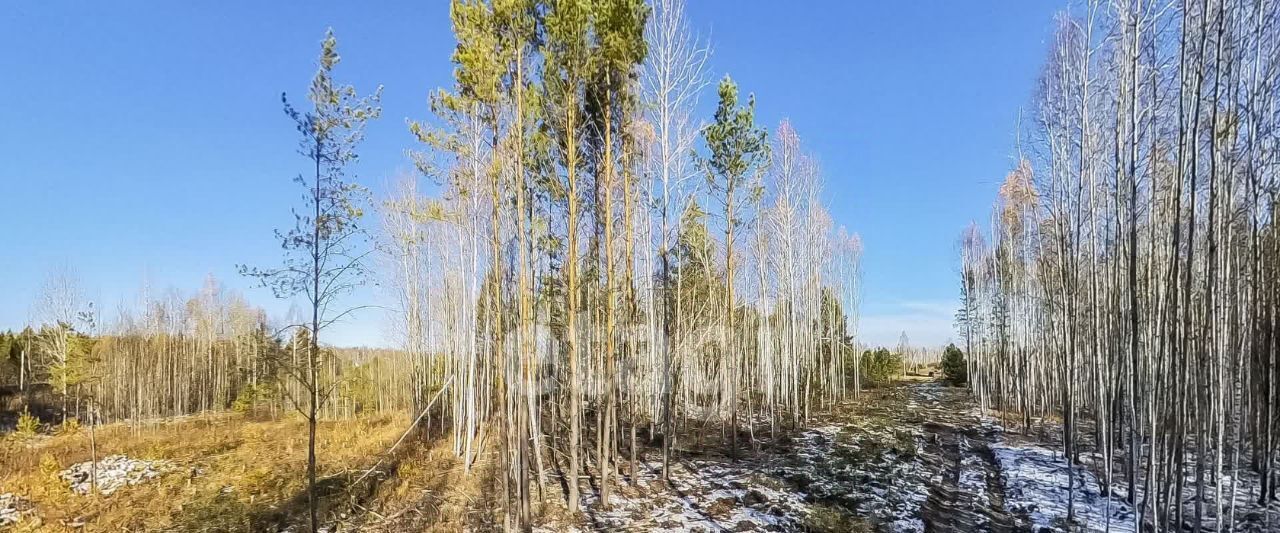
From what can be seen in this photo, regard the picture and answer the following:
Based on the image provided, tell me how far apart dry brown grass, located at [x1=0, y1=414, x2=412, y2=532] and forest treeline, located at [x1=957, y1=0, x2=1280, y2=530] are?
8957 mm

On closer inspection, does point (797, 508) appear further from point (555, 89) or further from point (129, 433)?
point (129, 433)

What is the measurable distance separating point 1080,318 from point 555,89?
11.9m

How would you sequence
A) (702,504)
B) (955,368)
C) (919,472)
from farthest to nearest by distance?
(955,368), (919,472), (702,504)

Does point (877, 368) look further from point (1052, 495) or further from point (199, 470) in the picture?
point (199, 470)

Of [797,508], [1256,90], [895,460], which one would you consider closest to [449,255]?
[797,508]

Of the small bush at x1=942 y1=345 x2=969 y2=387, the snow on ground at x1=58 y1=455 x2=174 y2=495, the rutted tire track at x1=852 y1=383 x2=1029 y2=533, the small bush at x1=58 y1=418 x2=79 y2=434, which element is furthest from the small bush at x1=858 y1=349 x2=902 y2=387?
the small bush at x1=58 y1=418 x2=79 y2=434

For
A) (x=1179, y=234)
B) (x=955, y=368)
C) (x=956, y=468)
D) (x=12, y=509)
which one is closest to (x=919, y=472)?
(x=956, y=468)

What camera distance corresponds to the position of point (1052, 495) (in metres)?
7.65

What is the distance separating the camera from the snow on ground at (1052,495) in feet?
21.1

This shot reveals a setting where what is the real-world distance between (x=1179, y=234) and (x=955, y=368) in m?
24.8

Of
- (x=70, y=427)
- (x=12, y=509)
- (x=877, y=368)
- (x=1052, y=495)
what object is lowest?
(x=70, y=427)

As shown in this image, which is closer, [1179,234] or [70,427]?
[1179,234]

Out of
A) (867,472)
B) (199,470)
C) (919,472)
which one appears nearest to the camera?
(867,472)

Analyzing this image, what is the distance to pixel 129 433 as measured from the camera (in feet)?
54.4
